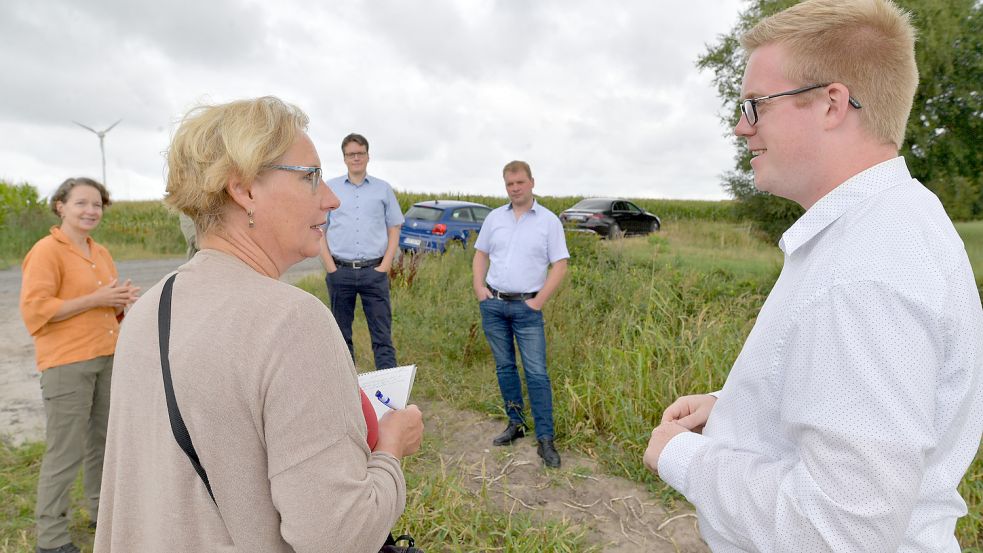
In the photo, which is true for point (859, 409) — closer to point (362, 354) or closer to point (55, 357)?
point (55, 357)

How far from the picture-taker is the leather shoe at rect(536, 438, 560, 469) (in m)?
4.41

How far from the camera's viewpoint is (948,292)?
108cm

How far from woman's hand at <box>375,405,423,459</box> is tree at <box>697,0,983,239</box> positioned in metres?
16.9

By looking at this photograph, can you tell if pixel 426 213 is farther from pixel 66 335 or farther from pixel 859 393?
pixel 859 393

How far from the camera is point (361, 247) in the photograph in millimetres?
5824

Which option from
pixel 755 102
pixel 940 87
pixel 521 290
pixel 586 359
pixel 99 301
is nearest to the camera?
pixel 755 102

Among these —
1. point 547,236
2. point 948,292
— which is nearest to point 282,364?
point 948,292

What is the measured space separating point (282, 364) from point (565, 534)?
104 inches

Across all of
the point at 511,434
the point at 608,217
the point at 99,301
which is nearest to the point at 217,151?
the point at 99,301

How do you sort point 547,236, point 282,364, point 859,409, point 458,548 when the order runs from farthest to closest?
point 547,236, point 458,548, point 282,364, point 859,409

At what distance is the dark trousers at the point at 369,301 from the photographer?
230 inches

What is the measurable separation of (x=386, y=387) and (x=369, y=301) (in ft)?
14.0

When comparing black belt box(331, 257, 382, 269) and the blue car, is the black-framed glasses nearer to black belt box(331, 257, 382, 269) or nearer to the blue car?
black belt box(331, 257, 382, 269)

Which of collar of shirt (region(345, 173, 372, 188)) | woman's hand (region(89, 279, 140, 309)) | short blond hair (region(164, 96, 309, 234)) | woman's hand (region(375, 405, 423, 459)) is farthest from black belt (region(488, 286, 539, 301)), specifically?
short blond hair (region(164, 96, 309, 234))
